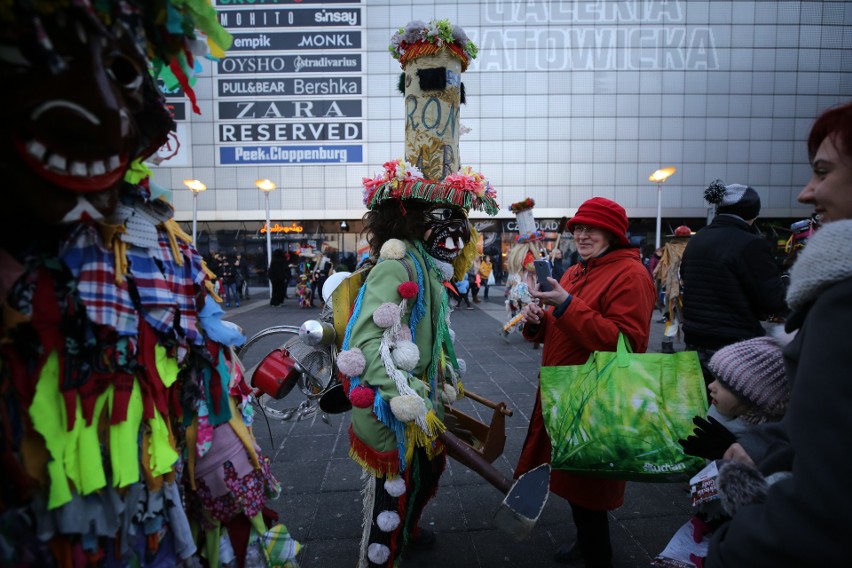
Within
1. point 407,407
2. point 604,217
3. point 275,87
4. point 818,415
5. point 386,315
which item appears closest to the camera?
point 818,415

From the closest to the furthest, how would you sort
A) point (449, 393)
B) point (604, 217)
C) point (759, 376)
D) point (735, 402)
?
point (759, 376) → point (735, 402) → point (604, 217) → point (449, 393)

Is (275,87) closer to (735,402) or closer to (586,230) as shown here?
(586,230)

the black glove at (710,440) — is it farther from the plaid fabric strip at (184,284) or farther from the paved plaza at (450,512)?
the plaid fabric strip at (184,284)

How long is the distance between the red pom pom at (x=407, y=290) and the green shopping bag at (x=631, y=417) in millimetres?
821

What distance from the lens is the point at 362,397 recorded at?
1985 mm

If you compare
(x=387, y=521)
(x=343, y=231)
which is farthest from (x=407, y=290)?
(x=343, y=231)

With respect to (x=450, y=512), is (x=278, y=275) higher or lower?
higher

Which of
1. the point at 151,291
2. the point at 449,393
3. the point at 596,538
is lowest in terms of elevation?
the point at 596,538

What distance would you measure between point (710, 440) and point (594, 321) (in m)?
0.71

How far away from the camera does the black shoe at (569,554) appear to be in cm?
257

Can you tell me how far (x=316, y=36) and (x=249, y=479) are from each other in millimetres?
23913

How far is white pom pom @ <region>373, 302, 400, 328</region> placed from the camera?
78.4 inches

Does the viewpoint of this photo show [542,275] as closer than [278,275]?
Yes

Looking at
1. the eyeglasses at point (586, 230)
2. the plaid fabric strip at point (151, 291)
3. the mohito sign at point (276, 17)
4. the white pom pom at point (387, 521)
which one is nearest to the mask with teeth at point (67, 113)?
the plaid fabric strip at point (151, 291)
